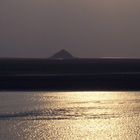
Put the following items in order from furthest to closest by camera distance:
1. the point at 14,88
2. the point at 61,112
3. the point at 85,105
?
the point at 14,88, the point at 85,105, the point at 61,112

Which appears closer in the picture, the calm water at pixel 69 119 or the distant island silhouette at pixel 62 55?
the calm water at pixel 69 119

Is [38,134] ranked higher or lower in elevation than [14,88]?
lower

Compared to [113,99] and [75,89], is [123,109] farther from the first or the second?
[75,89]

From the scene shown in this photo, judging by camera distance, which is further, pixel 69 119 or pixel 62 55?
pixel 62 55

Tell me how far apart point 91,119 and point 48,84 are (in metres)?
16.3

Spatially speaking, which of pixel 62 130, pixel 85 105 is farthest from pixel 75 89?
pixel 62 130

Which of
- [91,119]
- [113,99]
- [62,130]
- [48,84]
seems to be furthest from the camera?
[48,84]

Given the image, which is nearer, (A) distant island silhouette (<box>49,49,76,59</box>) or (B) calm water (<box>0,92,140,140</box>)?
(B) calm water (<box>0,92,140,140</box>)

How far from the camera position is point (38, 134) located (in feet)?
54.7

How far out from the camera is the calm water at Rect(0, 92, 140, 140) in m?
16.5

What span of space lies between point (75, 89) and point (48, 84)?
7.45 ft

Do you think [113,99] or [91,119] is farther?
[113,99]

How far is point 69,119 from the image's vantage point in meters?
18.9

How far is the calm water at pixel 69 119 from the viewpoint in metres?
16.5
